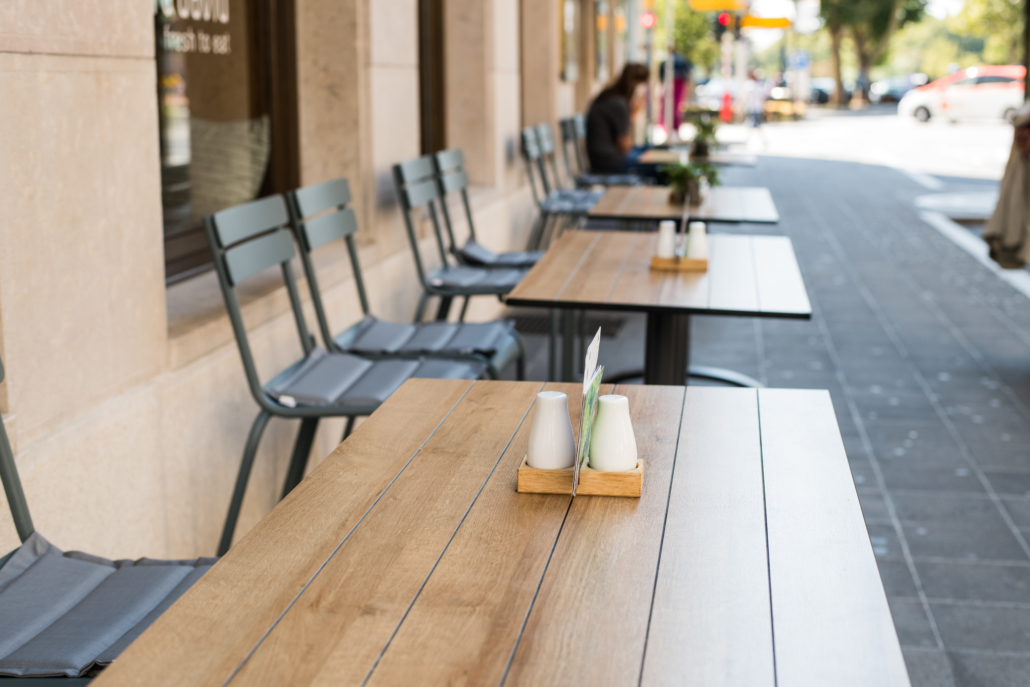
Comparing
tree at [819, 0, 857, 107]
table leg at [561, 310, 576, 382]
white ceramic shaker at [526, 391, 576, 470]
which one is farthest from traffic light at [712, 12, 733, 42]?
white ceramic shaker at [526, 391, 576, 470]

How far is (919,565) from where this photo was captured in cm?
306

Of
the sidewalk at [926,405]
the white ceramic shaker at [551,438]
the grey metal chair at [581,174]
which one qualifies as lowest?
the sidewalk at [926,405]

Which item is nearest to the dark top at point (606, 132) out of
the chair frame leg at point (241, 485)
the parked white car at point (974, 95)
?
the chair frame leg at point (241, 485)

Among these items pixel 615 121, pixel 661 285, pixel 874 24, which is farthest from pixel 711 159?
pixel 874 24

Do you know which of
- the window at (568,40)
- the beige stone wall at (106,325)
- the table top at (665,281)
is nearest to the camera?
the beige stone wall at (106,325)

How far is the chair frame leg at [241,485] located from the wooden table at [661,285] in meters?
0.70

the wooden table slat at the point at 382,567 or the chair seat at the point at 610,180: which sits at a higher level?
the chair seat at the point at 610,180

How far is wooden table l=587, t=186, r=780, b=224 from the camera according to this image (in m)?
4.18

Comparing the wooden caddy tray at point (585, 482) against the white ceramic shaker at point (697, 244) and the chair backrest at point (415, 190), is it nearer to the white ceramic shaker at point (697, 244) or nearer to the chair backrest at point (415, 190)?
the white ceramic shaker at point (697, 244)

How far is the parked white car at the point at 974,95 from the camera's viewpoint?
1004 inches

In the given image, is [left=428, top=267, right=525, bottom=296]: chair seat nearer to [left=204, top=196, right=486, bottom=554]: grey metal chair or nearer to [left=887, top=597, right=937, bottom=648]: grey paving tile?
[left=204, top=196, right=486, bottom=554]: grey metal chair

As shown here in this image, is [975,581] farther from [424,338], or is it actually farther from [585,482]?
[585,482]

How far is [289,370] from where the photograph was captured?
9.45 ft

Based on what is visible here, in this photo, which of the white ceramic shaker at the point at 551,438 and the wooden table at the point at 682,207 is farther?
the wooden table at the point at 682,207
